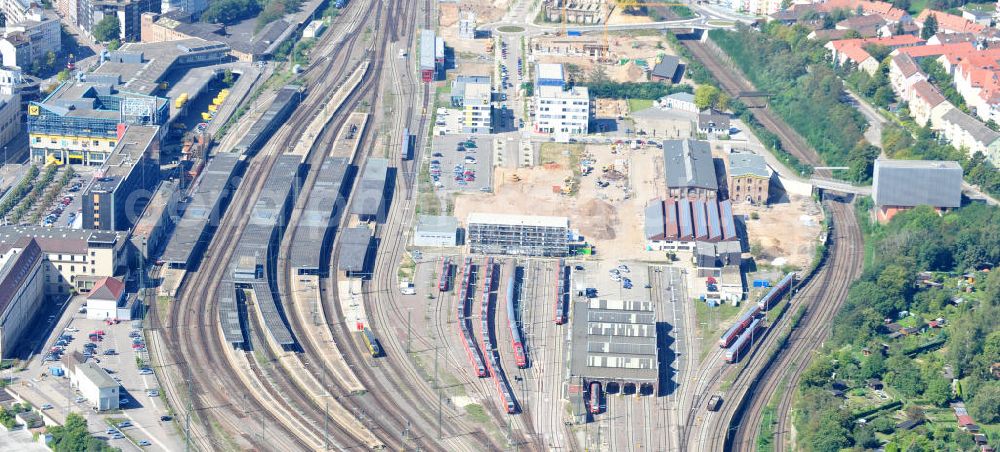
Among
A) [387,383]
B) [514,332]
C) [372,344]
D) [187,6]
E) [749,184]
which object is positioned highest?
[749,184]

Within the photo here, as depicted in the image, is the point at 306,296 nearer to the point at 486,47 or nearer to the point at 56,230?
the point at 56,230

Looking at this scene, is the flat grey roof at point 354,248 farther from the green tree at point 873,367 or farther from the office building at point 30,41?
the office building at point 30,41

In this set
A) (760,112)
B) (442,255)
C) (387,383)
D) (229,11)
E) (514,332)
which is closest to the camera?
(387,383)

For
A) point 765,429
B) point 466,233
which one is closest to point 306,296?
point 466,233

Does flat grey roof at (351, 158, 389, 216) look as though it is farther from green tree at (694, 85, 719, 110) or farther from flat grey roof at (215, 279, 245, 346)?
green tree at (694, 85, 719, 110)

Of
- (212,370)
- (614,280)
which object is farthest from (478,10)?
(212,370)

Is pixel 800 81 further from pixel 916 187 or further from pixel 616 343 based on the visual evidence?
pixel 616 343

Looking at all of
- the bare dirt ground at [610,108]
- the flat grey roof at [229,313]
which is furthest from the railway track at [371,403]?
the bare dirt ground at [610,108]
